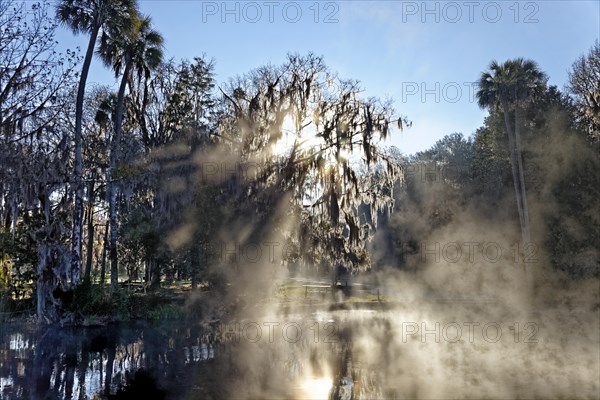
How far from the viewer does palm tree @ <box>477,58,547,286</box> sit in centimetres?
2750

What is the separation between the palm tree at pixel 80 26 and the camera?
63.0 feet

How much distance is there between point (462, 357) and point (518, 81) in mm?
20352

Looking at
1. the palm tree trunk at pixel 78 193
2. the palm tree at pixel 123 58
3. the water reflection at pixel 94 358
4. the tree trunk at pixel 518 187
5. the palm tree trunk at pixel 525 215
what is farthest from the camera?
the tree trunk at pixel 518 187

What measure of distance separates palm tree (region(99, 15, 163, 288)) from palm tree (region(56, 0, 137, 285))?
690 mm

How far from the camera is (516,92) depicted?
27.8 meters

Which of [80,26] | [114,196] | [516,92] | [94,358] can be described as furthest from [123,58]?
[516,92]

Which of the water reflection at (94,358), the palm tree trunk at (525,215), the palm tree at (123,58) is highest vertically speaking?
the palm tree at (123,58)

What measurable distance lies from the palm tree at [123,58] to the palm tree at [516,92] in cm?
1843

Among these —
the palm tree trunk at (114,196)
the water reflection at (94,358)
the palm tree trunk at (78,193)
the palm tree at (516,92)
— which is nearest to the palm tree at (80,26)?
the palm tree trunk at (78,193)

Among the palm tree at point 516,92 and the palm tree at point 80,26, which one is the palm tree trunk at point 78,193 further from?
the palm tree at point 516,92

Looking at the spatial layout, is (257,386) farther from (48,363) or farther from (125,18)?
(125,18)

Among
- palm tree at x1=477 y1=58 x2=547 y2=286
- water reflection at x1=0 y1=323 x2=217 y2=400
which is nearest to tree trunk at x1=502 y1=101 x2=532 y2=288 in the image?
palm tree at x1=477 y1=58 x2=547 y2=286

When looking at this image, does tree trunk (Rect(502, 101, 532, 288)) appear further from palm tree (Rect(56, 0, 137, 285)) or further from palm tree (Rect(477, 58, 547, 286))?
palm tree (Rect(56, 0, 137, 285))

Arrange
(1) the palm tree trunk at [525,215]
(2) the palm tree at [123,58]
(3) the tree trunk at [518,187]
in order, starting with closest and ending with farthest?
(2) the palm tree at [123,58] → (1) the palm tree trunk at [525,215] → (3) the tree trunk at [518,187]
